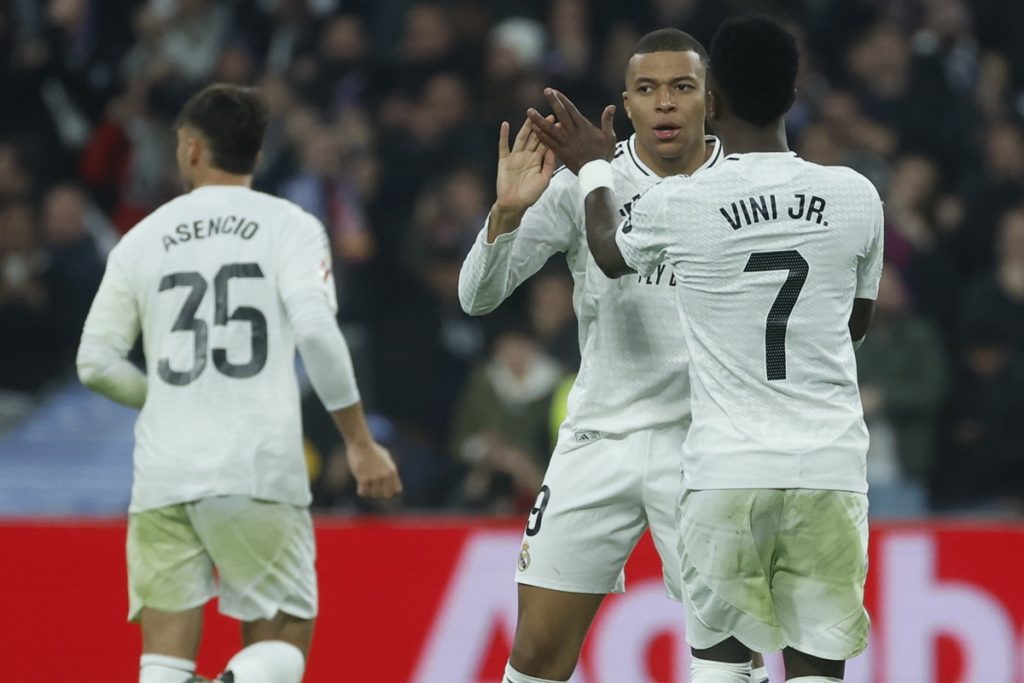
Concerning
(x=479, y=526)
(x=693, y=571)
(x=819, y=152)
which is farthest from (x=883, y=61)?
(x=693, y=571)

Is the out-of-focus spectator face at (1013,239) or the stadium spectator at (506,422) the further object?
the out-of-focus spectator face at (1013,239)

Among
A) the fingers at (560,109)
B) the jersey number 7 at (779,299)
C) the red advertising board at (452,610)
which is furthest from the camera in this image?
the red advertising board at (452,610)

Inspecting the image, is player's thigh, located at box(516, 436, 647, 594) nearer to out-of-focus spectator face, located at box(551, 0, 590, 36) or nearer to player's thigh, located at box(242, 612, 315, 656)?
player's thigh, located at box(242, 612, 315, 656)

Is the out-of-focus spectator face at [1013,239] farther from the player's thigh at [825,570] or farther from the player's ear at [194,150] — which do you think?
the player's thigh at [825,570]

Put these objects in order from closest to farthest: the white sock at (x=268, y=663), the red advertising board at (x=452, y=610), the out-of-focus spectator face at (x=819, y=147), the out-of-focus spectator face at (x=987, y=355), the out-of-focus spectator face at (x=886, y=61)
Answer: the white sock at (x=268, y=663), the red advertising board at (x=452, y=610), the out-of-focus spectator face at (x=987, y=355), the out-of-focus spectator face at (x=819, y=147), the out-of-focus spectator face at (x=886, y=61)

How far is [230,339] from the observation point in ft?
18.8

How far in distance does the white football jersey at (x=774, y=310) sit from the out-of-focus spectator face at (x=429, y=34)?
7.04 m

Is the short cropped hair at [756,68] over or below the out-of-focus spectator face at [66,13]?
below

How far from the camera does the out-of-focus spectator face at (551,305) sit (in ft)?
31.7

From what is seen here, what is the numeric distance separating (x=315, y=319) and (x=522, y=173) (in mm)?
1001

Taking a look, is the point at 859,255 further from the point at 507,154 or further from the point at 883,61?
the point at 883,61

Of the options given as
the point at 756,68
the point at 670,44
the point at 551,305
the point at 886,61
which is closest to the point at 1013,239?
the point at 886,61

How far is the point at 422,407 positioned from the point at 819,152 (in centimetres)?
270

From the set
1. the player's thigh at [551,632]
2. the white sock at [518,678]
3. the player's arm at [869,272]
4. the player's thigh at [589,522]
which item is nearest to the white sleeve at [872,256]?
the player's arm at [869,272]
